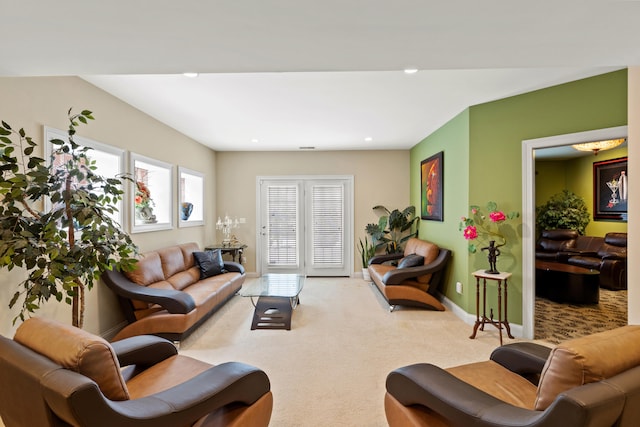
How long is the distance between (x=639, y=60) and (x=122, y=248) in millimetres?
3792

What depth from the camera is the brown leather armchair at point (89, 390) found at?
107 cm

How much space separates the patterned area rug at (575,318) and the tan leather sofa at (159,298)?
12.3 feet

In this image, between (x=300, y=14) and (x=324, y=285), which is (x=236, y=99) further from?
(x=324, y=285)

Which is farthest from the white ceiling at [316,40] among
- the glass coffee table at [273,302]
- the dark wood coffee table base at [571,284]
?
the dark wood coffee table base at [571,284]

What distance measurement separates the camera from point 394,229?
604 cm

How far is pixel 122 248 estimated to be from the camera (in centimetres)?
243

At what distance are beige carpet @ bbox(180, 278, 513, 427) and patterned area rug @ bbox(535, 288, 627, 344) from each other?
67 centimetres

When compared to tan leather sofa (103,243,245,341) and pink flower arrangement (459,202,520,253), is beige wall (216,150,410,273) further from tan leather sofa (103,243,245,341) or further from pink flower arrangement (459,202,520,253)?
pink flower arrangement (459,202,520,253)

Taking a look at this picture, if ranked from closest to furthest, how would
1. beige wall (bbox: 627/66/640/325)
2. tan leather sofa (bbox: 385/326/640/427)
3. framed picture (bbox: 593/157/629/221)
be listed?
tan leather sofa (bbox: 385/326/640/427)
beige wall (bbox: 627/66/640/325)
framed picture (bbox: 593/157/629/221)

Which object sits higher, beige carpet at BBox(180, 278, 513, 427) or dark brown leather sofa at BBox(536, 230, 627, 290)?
dark brown leather sofa at BBox(536, 230, 627, 290)

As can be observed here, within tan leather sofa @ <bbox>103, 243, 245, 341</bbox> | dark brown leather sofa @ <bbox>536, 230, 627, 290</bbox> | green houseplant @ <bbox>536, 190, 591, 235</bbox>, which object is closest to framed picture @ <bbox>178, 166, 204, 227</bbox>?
tan leather sofa @ <bbox>103, 243, 245, 341</bbox>

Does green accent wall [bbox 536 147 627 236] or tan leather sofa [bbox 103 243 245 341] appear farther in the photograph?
green accent wall [bbox 536 147 627 236]

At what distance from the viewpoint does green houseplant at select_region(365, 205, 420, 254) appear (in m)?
5.91

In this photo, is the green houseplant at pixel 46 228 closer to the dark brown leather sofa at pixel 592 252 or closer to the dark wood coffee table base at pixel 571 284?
the dark wood coffee table base at pixel 571 284
